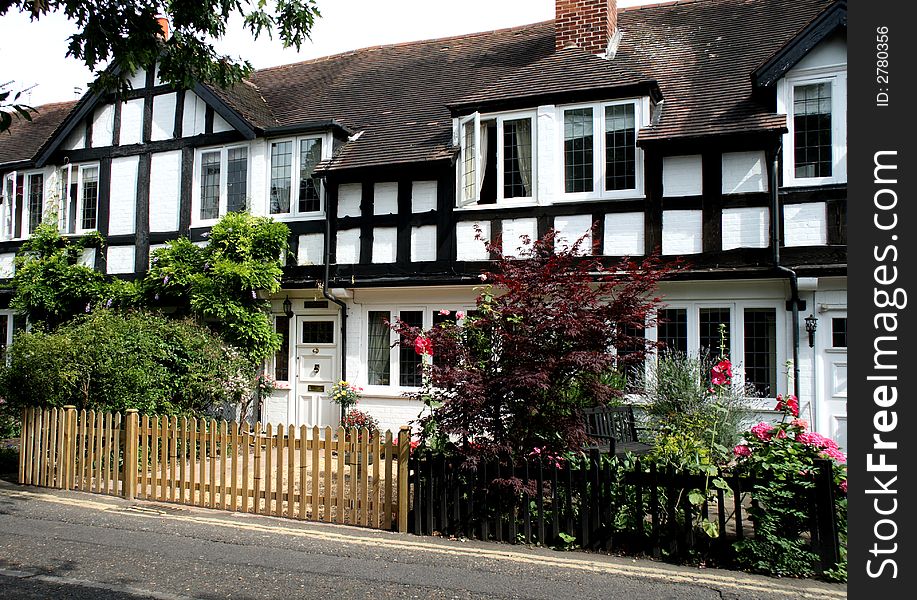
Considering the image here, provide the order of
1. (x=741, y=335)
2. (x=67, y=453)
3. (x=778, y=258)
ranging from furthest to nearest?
(x=741, y=335) → (x=778, y=258) → (x=67, y=453)

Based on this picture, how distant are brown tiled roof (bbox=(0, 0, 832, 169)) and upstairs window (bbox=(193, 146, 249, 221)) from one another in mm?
974

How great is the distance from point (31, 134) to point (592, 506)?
63.1 feet

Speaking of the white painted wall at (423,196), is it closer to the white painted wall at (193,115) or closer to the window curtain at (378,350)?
the window curtain at (378,350)

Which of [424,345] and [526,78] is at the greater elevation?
[526,78]

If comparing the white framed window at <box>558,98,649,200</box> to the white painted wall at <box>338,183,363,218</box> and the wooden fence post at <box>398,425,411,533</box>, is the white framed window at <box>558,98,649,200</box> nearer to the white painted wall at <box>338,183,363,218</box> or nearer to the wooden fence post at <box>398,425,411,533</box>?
the white painted wall at <box>338,183,363,218</box>

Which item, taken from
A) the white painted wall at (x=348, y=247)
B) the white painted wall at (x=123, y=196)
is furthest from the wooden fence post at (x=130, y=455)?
the white painted wall at (x=123, y=196)

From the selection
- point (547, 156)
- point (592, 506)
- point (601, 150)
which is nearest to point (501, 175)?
point (547, 156)

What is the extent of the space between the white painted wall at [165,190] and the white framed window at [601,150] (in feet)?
27.3

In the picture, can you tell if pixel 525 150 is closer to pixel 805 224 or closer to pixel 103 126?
pixel 805 224

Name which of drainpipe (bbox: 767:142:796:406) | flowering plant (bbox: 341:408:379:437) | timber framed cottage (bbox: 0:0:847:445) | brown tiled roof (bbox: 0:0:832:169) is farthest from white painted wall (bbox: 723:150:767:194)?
flowering plant (bbox: 341:408:379:437)

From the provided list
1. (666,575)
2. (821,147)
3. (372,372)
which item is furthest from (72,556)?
(821,147)

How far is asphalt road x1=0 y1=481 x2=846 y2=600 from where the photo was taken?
19.8 feet

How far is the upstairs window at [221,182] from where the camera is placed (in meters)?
15.3

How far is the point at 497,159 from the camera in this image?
13125 millimetres
